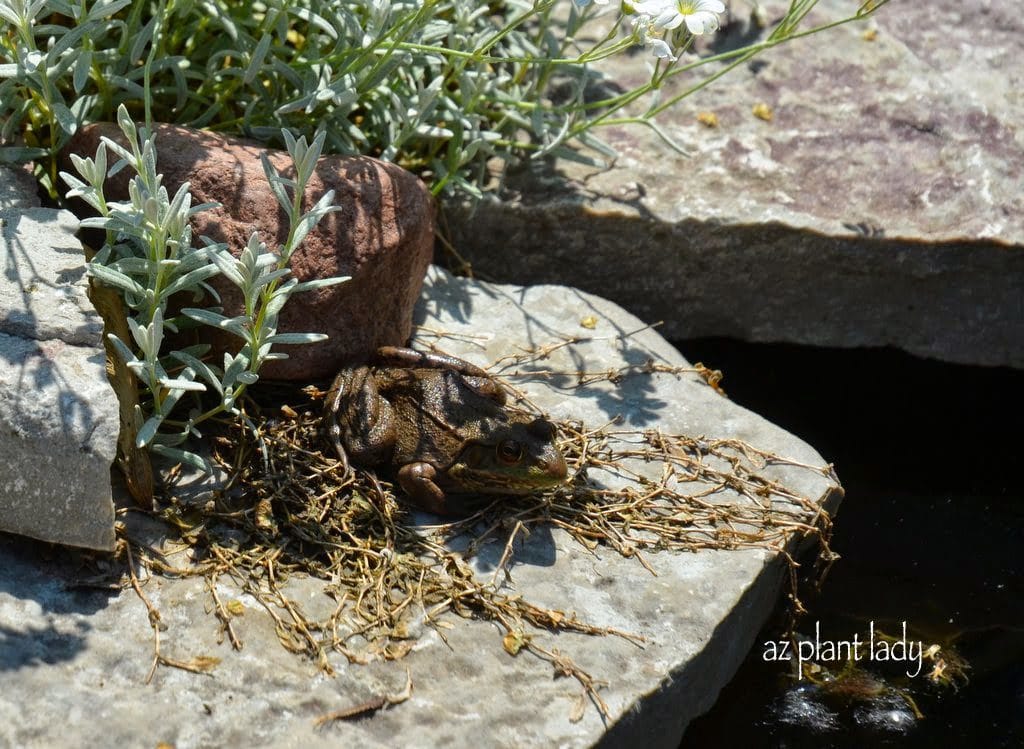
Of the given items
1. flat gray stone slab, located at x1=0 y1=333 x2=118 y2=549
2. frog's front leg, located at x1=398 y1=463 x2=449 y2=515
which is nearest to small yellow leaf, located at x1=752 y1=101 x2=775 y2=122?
frog's front leg, located at x1=398 y1=463 x2=449 y2=515

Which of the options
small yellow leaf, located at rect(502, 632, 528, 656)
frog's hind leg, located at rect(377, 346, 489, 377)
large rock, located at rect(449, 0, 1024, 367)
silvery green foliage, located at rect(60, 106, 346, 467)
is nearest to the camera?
small yellow leaf, located at rect(502, 632, 528, 656)

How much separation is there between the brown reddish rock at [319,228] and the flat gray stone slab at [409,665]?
1.05 metres

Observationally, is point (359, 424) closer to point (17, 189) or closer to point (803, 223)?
point (17, 189)

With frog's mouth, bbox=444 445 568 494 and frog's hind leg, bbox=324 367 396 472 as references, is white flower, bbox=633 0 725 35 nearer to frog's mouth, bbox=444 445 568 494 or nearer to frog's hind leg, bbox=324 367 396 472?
frog's mouth, bbox=444 445 568 494

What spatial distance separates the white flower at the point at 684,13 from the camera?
13.8ft

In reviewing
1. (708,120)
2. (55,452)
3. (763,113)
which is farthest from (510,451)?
(763,113)

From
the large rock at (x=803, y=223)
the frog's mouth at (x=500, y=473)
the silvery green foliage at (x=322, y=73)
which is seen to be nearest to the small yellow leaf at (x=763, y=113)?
the large rock at (x=803, y=223)

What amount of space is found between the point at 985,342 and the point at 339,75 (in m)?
3.54

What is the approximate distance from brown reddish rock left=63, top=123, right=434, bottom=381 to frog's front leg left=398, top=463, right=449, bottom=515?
2.04ft

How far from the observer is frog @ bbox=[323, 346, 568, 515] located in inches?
173

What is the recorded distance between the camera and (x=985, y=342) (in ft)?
20.6

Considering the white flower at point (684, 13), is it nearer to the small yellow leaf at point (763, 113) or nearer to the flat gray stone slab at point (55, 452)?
the flat gray stone slab at point (55, 452)

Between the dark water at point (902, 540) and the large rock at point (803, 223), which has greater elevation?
the large rock at point (803, 223)

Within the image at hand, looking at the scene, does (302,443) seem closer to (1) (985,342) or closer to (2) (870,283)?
(2) (870,283)
